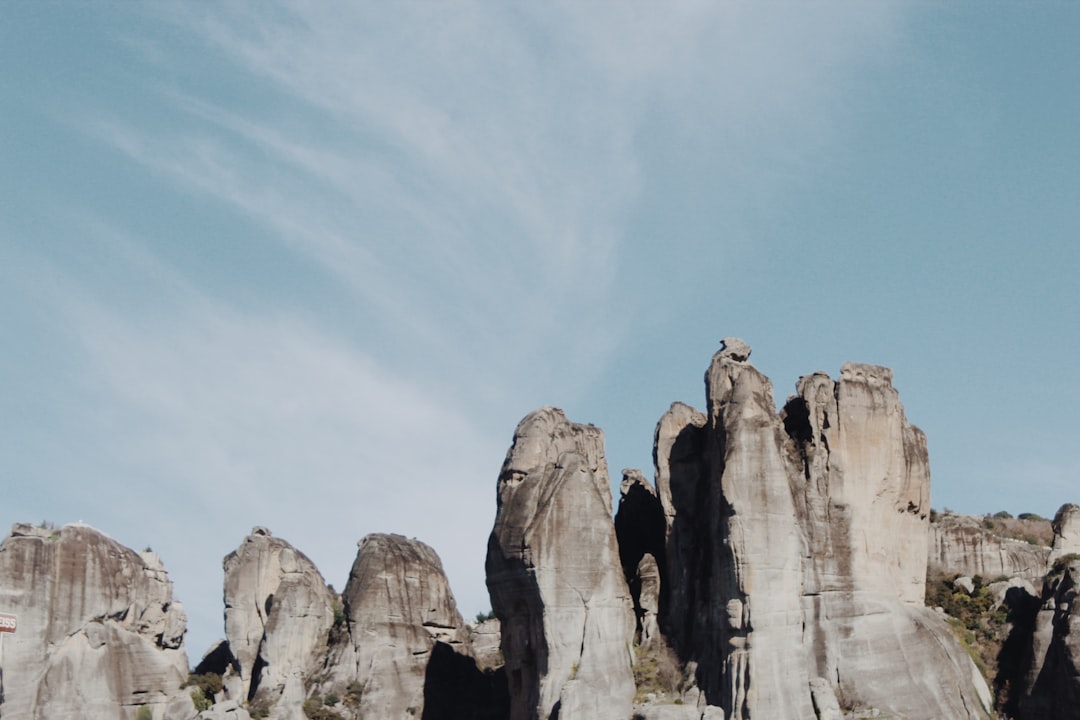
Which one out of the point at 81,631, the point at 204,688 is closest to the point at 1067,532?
the point at 204,688

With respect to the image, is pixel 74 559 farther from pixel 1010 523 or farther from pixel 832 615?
pixel 1010 523

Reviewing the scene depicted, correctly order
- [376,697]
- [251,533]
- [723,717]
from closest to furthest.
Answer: [723,717] → [376,697] → [251,533]

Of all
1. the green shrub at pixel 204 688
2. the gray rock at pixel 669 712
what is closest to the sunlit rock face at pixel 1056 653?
the gray rock at pixel 669 712

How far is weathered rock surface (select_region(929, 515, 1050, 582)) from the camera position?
81.7 metres

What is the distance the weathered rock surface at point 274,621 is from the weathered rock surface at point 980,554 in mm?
25422

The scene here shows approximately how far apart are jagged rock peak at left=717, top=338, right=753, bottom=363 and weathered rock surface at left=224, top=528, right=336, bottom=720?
74.2 feet

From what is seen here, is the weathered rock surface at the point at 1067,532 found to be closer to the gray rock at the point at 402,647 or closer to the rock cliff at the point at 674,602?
the rock cliff at the point at 674,602

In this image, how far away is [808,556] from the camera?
72.4 m

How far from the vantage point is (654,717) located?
7075 cm

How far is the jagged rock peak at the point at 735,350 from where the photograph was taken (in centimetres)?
7556

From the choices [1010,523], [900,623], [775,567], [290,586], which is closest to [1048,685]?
[900,623]

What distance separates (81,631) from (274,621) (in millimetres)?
7811

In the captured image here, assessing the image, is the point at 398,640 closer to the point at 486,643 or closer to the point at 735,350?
the point at 486,643

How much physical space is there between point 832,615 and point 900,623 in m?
2.58
